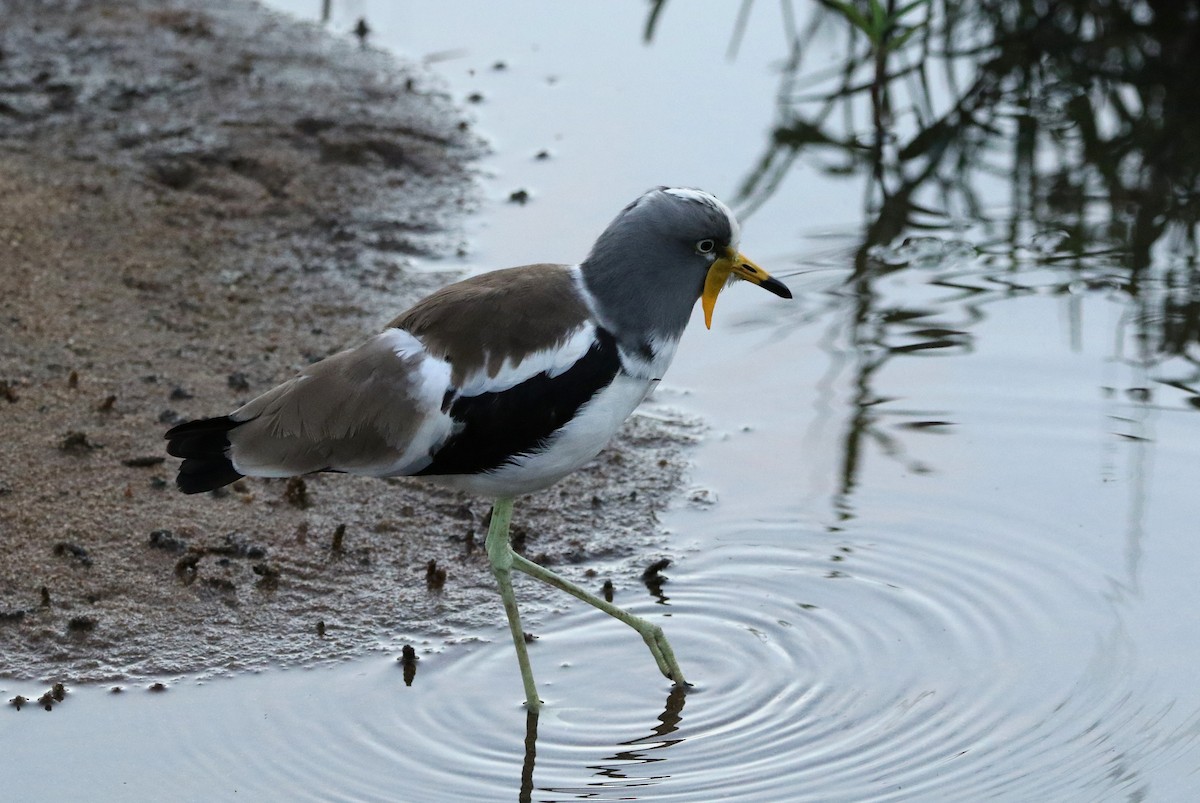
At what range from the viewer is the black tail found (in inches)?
183

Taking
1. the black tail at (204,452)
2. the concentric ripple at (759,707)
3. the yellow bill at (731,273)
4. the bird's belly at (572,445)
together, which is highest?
the yellow bill at (731,273)

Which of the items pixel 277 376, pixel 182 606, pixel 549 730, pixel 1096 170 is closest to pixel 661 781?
pixel 549 730

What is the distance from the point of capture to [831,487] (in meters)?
6.01

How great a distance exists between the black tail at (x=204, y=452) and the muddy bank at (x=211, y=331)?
0.58 metres

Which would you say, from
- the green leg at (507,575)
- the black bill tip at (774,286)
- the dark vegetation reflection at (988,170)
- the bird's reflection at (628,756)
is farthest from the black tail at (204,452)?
the dark vegetation reflection at (988,170)

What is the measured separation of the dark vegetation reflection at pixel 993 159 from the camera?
700 centimetres

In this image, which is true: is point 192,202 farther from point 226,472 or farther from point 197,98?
point 226,472

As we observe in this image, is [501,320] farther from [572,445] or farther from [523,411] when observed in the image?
[572,445]

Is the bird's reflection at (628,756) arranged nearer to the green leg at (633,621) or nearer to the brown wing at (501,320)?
the green leg at (633,621)

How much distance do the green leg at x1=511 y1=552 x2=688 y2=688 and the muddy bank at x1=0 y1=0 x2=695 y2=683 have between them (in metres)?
0.38

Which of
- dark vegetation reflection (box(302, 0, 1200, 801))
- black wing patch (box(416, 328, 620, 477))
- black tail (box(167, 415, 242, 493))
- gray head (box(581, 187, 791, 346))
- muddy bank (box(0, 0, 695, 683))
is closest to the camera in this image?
black wing patch (box(416, 328, 620, 477))

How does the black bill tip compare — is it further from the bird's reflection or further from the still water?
the bird's reflection

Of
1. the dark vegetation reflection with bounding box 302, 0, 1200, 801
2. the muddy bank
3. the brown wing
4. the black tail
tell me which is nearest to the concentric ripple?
the muddy bank

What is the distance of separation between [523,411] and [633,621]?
0.82 meters
